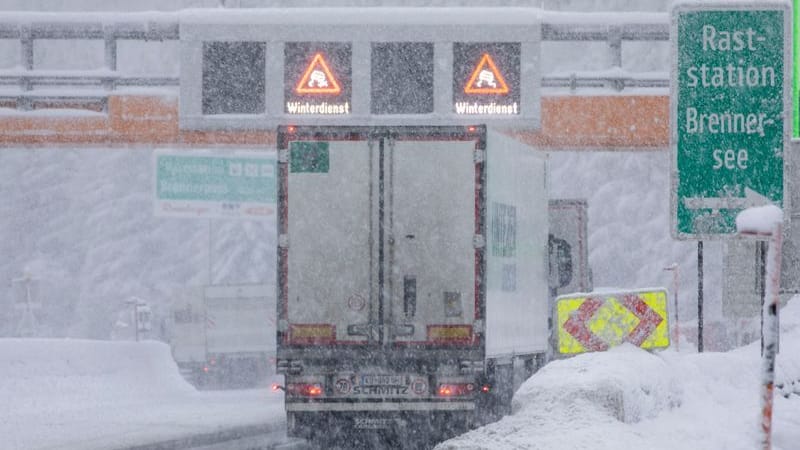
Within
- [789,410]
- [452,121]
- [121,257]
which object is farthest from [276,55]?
[121,257]

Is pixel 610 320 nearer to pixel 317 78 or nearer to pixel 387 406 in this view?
pixel 387 406

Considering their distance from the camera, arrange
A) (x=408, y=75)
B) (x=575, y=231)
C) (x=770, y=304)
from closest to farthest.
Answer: (x=770, y=304), (x=408, y=75), (x=575, y=231)

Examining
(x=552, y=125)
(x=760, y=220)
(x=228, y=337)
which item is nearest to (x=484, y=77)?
(x=552, y=125)

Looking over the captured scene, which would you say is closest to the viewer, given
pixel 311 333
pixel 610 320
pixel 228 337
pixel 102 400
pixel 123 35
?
pixel 610 320

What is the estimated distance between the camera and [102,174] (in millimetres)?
159750

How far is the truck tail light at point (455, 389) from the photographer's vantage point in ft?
49.3

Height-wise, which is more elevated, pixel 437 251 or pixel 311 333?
pixel 437 251

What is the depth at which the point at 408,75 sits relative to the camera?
23.6 metres

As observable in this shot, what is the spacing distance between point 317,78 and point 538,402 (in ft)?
45.0

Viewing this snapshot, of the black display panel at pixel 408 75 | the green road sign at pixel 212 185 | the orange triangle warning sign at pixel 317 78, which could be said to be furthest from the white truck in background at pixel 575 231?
the green road sign at pixel 212 185

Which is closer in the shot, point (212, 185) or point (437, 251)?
point (437, 251)

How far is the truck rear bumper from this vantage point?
49.1 ft

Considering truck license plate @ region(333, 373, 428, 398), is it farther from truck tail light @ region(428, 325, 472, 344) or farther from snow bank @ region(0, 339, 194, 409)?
snow bank @ region(0, 339, 194, 409)

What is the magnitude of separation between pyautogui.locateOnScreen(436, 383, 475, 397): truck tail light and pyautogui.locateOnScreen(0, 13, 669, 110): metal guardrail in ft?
36.4
